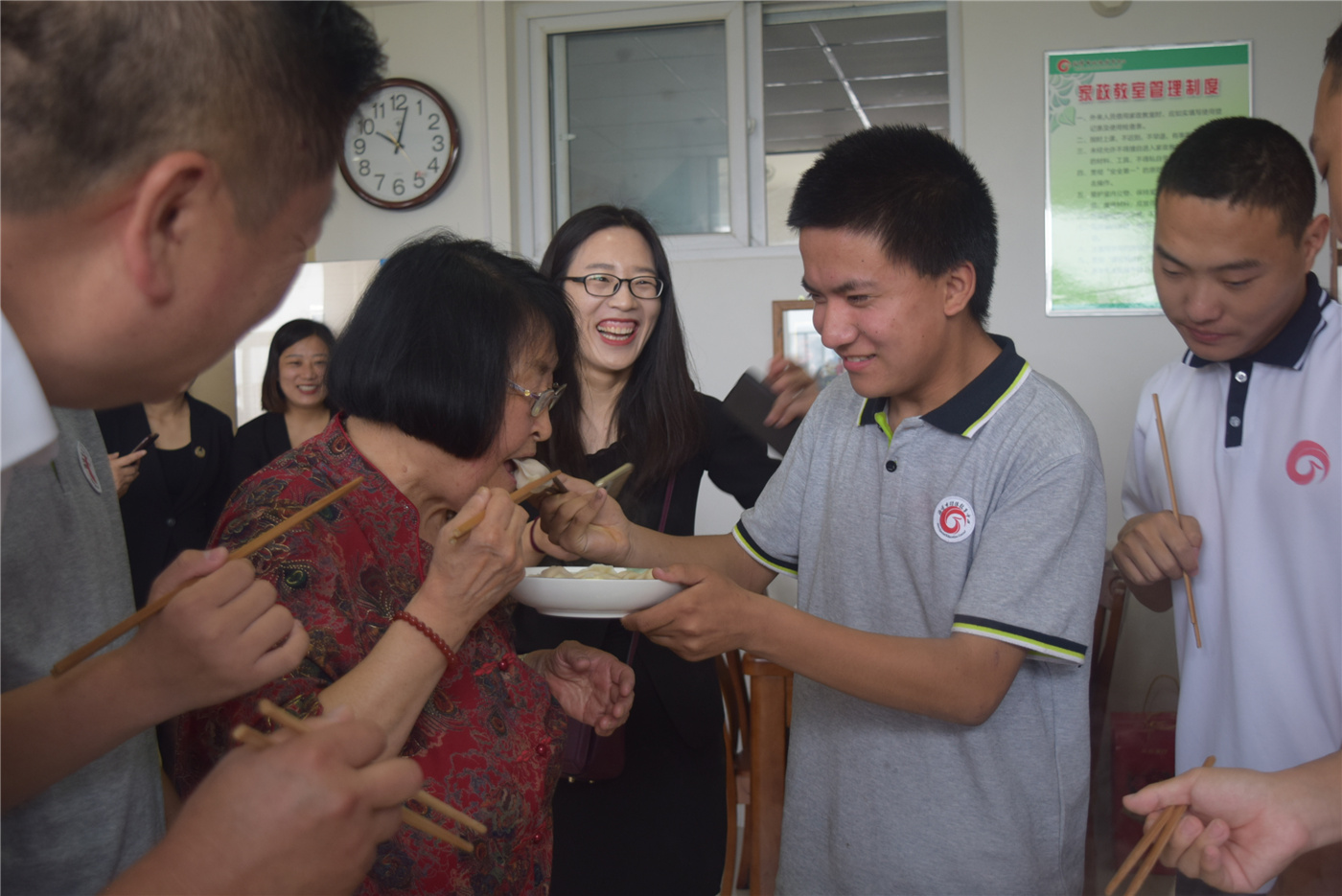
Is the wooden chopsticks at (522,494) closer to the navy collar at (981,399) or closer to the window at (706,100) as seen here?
the navy collar at (981,399)

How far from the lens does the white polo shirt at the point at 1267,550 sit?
1.55 metres

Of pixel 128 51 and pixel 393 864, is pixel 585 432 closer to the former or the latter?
pixel 393 864

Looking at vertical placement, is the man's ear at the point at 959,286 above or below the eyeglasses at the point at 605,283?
below

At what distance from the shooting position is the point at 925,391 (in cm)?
150

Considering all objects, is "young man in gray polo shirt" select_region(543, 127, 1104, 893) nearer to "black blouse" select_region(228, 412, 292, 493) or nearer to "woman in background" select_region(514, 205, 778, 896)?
"woman in background" select_region(514, 205, 778, 896)

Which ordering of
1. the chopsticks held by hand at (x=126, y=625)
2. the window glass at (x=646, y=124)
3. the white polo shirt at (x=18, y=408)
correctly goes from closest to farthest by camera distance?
the white polo shirt at (x=18, y=408)
the chopsticks held by hand at (x=126, y=625)
the window glass at (x=646, y=124)

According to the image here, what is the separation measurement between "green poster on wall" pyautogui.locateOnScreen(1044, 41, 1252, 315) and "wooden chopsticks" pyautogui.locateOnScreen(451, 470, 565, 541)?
98.2 inches

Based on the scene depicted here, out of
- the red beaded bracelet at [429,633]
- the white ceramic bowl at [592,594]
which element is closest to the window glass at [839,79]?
the white ceramic bowl at [592,594]

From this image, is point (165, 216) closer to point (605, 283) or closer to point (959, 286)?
point (959, 286)

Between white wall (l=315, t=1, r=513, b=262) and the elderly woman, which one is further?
white wall (l=315, t=1, r=513, b=262)

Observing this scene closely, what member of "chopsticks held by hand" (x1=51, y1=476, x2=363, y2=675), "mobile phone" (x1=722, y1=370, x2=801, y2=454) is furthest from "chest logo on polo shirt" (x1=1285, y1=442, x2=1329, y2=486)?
"chopsticks held by hand" (x1=51, y1=476, x2=363, y2=675)

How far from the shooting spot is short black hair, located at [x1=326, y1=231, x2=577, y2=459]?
1.25 meters

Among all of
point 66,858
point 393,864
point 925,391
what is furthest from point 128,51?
point 925,391

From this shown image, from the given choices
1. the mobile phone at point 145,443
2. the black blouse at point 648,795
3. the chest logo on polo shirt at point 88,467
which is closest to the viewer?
the chest logo on polo shirt at point 88,467
